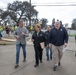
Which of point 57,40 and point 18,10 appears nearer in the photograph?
point 57,40

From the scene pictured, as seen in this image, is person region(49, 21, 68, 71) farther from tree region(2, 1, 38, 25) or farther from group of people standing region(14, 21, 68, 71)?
tree region(2, 1, 38, 25)

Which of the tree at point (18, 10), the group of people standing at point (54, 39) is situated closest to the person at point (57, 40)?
the group of people standing at point (54, 39)

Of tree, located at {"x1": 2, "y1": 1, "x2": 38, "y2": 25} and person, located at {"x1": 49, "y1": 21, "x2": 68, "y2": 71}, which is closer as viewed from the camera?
person, located at {"x1": 49, "y1": 21, "x2": 68, "y2": 71}

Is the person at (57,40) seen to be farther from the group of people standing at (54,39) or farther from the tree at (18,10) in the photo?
the tree at (18,10)

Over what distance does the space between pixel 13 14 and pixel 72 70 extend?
238ft

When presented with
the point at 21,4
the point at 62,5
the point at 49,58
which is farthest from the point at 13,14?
the point at 49,58

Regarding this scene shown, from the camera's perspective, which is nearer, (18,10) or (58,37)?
(58,37)

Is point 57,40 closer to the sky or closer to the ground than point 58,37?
closer to the ground

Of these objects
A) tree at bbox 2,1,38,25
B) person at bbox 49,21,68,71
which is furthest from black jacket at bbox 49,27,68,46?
tree at bbox 2,1,38,25

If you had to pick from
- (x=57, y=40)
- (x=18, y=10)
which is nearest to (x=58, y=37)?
(x=57, y=40)

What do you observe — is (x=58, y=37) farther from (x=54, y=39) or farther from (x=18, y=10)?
(x=18, y=10)

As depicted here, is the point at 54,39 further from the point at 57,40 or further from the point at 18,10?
the point at 18,10

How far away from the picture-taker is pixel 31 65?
30.7 ft

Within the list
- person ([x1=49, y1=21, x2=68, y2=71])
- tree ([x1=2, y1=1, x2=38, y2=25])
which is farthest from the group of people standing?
tree ([x1=2, y1=1, x2=38, y2=25])
